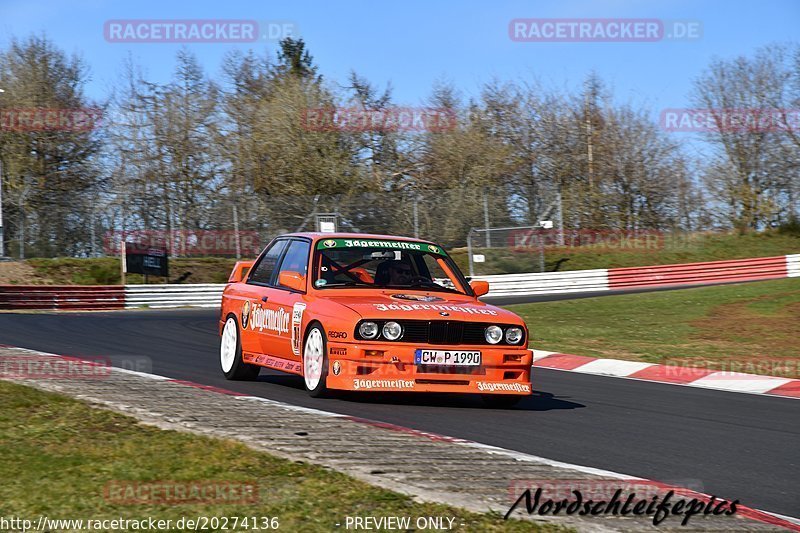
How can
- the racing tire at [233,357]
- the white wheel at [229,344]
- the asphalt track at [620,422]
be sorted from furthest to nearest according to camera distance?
the white wheel at [229,344], the racing tire at [233,357], the asphalt track at [620,422]

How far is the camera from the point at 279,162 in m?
39.7

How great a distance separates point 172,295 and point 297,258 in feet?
61.9

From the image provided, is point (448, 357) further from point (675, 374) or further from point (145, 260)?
point (145, 260)

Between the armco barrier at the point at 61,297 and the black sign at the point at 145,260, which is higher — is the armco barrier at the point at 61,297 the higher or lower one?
the lower one

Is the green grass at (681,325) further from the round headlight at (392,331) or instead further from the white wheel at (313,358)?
the white wheel at (313,358)

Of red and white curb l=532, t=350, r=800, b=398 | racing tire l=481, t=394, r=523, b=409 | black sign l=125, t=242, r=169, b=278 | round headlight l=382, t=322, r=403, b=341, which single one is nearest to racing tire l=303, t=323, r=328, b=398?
round headlight l=382, t=322, r=403, b=341

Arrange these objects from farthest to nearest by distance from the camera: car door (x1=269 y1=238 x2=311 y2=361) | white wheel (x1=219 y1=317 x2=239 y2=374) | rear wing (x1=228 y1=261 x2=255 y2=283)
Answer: rear wing (x1=228 y1=261 x2=255 y2=283) < white wheel (x1=219 y1=317 x2=239 y2=374) < car door (x1=269 y1=238 x2=311 y2=361)

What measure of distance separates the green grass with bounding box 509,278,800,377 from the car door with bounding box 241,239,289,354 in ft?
18.7

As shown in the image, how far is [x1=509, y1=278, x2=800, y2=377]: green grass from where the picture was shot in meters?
14.2

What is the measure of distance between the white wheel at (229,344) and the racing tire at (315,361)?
4.98ft

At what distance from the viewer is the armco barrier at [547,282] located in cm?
3089

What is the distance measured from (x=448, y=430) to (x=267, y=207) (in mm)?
22786

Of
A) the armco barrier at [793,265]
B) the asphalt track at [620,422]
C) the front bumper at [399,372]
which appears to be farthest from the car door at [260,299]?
the armco barrier at [793,265]

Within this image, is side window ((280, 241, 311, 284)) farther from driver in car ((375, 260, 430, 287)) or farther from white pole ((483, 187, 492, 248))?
white pole ((483, 187, 492, 248))
